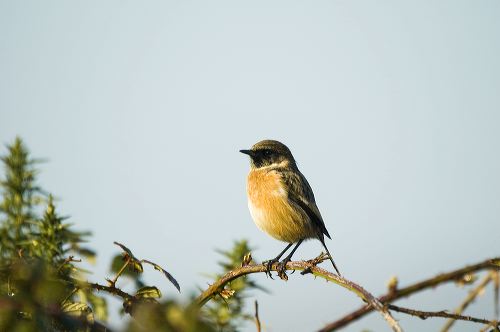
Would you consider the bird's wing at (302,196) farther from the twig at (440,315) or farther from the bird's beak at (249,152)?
the twig at (440,315)

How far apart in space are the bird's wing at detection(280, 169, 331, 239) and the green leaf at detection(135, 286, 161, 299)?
16.4ft

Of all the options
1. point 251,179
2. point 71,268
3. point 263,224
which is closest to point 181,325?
point 71,268

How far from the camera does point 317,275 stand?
8.43 ft

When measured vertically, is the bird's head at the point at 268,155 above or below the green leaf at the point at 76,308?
above

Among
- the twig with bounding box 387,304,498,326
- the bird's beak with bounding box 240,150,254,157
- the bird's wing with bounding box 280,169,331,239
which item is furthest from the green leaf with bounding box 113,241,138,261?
the bird's beak with bounding box 240,150,254,157

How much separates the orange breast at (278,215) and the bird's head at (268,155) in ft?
2.88

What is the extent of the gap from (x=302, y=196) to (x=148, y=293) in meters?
5.29

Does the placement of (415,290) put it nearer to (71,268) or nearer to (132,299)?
(132,299)

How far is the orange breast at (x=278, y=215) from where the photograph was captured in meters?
7.16

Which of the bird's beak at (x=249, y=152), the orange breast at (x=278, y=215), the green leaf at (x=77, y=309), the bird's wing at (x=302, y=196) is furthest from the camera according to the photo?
the bird's beak at (x=249, y=152)

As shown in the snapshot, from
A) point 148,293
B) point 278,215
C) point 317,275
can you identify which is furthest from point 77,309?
point 278,215

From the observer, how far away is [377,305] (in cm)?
154

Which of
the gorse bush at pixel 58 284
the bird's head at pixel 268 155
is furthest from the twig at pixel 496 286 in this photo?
the bird's head at pixel 268 155

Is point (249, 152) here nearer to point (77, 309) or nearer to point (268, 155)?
point (268, 155)
